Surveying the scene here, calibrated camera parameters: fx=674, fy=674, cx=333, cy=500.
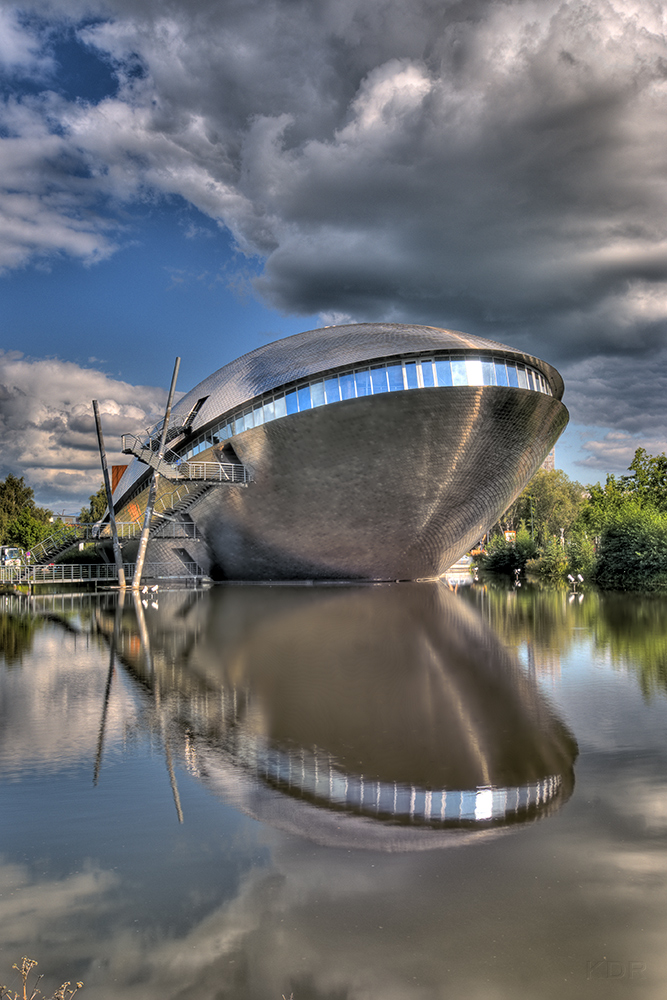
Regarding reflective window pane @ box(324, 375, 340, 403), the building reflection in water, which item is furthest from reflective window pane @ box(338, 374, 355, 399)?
the building reflection in water

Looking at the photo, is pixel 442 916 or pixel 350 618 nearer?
pixel 442 916

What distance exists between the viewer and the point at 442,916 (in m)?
3.51

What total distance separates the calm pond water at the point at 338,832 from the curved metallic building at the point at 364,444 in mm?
20980

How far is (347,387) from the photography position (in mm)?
30828

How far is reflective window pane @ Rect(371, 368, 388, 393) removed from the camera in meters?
30.2

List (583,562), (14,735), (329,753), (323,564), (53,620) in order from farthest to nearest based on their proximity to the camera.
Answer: (583,562) → (323,564) → (53,620) → (14,735) → (329,753)

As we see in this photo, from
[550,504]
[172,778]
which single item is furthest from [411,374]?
[550,504]

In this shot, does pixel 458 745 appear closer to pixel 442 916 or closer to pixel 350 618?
pixel 442 916

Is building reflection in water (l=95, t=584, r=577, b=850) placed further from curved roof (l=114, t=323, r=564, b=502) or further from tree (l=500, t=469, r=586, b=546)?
tree (l=500, t=469, r=586, b=546)

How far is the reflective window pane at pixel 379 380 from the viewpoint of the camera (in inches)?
1191

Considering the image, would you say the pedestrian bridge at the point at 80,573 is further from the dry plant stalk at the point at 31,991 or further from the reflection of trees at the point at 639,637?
the dry plant stalk at the point at 31,991

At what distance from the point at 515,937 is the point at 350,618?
1550cm

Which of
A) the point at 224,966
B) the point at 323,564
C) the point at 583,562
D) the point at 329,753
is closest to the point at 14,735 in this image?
the point at 329,753

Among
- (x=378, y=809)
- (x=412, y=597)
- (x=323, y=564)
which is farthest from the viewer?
(x=323, y=564)
